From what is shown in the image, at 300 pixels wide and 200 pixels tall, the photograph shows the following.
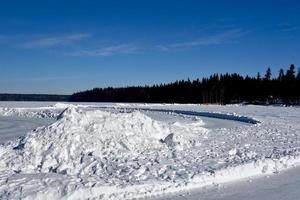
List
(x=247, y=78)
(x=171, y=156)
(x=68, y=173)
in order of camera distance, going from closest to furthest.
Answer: (x=68, y=173) → (x=171, y=156) → (x=247, y=78)

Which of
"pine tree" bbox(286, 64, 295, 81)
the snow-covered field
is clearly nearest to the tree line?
"pine tree" bbox(286, 64, 295, 81)

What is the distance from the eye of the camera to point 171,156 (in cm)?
1250

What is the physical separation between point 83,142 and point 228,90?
89.8 m

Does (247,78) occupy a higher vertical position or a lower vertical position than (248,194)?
higher

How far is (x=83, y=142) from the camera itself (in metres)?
12.6

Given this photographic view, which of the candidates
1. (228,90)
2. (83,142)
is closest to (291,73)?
(228,90)

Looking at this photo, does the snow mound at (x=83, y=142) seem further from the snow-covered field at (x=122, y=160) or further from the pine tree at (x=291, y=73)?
the pine tree at (x=291, y=73)

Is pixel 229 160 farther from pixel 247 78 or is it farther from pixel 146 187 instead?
pixel 247 78

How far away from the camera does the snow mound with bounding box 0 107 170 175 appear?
1101 centimetres

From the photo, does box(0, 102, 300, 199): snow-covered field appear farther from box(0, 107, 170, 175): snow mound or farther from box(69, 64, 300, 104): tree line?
box(69, 64, 300, 104): tree line

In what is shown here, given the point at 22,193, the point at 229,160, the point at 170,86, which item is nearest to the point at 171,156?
the point at 229,160

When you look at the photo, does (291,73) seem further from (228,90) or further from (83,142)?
(83,142)

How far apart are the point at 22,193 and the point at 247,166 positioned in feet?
20.0

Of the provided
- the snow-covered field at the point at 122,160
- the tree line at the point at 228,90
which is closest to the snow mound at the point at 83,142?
the snow-covered field at the point at 122,160
